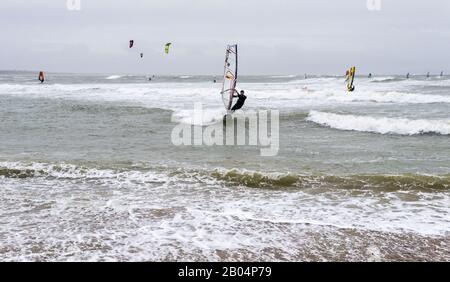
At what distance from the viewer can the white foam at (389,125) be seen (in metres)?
14.0

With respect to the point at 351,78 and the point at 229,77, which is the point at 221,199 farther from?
the point at 351,78

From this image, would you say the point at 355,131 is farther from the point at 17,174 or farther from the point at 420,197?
the point at 17,174

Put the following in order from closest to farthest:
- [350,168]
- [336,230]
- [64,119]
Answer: [336,230] < [350,168] < [64,119]

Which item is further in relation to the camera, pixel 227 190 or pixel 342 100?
pixel 342 100

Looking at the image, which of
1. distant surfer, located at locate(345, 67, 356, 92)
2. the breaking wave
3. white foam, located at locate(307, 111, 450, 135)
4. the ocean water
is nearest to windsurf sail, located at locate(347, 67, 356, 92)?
distant surfer, located at locate(345, 67, 356, 92)

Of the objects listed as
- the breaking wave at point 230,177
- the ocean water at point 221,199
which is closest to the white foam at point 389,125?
the ocean water at point 221,199

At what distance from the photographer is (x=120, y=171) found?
788 centimetres

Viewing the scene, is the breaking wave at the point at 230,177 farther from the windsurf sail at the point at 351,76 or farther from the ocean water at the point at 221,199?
the windsurf sail at the point at 351,76

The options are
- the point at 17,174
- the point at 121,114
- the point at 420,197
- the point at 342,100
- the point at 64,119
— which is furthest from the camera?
the point at 342,100

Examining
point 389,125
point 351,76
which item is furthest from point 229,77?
point 351,76

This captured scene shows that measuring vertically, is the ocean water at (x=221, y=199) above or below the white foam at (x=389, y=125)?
below

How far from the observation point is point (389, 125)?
48.3 ft
